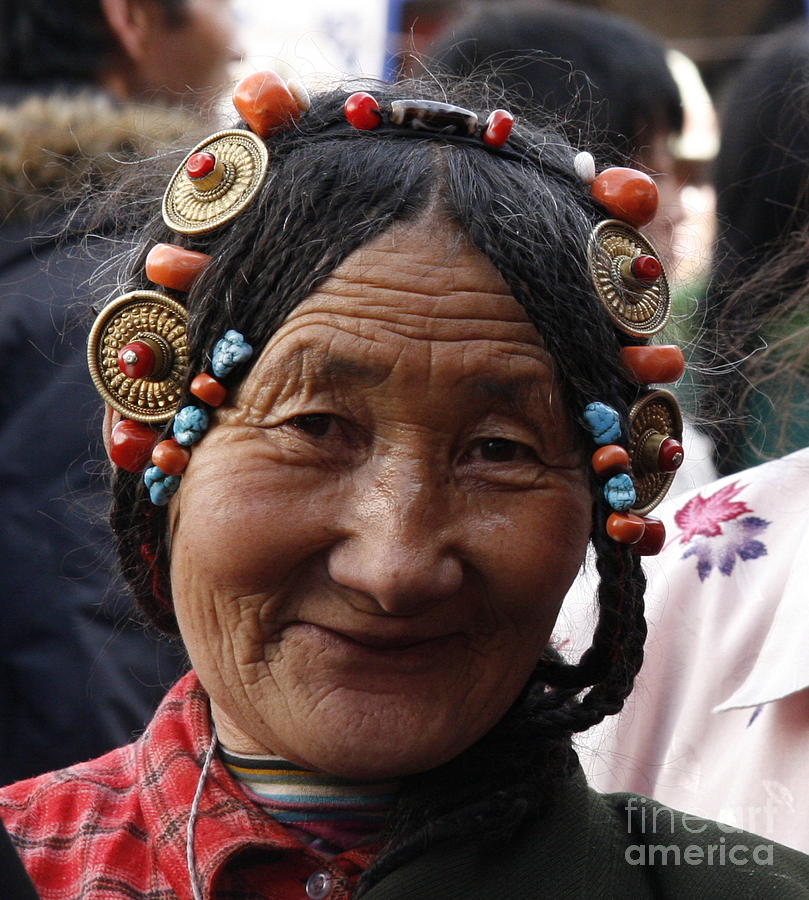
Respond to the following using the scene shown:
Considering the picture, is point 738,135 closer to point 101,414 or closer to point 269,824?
point 101,414

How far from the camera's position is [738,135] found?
389 centimetres

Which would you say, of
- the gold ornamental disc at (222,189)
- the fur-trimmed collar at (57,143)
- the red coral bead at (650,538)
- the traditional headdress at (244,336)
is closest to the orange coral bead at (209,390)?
the traditional headdress at (244,336)

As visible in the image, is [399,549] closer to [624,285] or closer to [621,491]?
[621,491]

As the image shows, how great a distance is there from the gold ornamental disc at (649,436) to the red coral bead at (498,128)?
1.52 feet

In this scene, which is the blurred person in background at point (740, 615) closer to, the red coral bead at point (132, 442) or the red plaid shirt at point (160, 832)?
the red plaid shirt at point (160, 832)

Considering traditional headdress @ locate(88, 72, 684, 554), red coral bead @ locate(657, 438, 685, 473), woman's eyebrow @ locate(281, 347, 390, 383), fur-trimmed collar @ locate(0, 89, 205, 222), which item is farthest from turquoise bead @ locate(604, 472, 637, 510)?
fur-trimmed collar @ locate(0, 89, 205, 222)

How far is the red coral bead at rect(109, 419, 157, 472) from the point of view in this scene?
2.03 meters

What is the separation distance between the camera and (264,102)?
2.06 m

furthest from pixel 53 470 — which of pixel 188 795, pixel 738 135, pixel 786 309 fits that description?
pixel 738 135

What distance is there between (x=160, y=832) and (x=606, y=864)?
68cm

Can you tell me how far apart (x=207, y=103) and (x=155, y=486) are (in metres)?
0.98

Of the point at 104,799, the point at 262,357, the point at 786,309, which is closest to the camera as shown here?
the point at 262,357

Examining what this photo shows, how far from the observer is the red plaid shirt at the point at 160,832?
Result: 1.98 meters

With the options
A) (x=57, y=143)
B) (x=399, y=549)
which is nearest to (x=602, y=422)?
(x=399, y=549)
